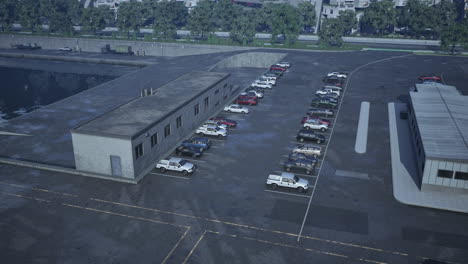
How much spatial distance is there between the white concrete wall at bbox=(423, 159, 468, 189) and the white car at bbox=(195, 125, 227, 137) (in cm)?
2649

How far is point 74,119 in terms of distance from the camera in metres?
64.7

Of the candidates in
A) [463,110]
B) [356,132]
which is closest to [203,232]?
[356,132]

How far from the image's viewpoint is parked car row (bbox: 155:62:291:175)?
46766mm

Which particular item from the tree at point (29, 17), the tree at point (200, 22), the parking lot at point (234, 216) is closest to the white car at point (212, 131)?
the parking lot at point (234, 216)

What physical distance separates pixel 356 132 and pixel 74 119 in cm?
4411

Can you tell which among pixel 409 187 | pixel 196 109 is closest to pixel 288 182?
pixel 409 187

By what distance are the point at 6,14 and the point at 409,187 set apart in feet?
504

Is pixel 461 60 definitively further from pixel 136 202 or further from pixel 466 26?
pixel 136 202

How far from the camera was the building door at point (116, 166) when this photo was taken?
44812 mm

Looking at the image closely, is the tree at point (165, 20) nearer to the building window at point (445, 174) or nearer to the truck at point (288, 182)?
the truck at point (288, 182)

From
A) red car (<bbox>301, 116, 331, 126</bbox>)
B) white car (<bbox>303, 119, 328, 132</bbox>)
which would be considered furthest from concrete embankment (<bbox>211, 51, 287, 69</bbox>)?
white car (<bbox>303, 119, 328, 132</bbox>)

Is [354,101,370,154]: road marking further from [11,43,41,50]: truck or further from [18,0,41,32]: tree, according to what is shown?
[18,0,41,32]: tree

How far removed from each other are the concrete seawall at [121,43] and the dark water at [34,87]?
85.6ft

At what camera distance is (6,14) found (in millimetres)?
147250
